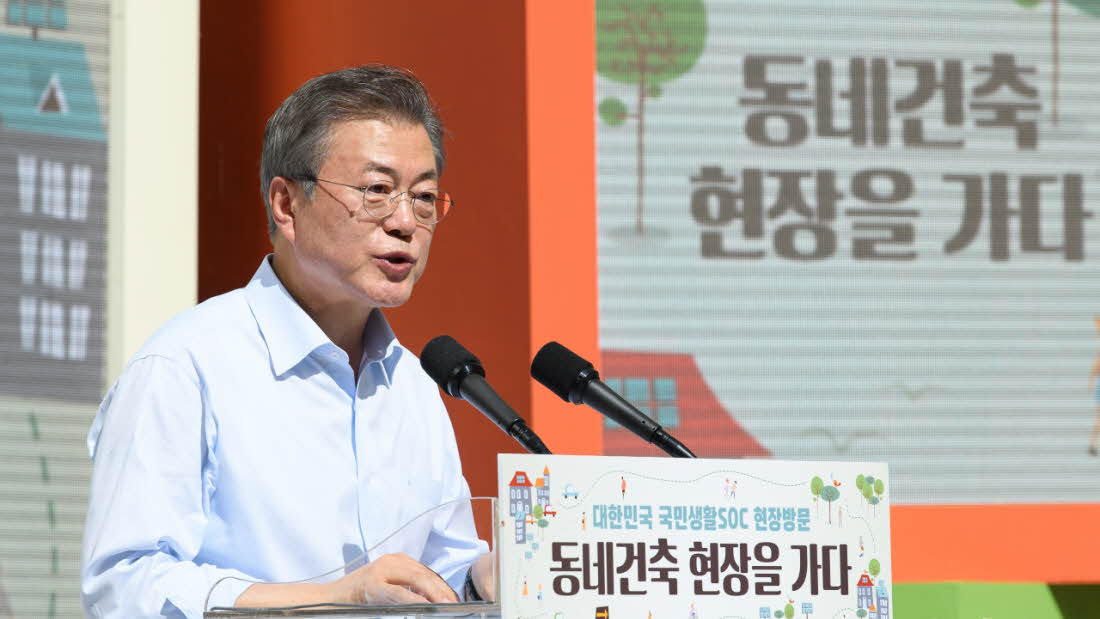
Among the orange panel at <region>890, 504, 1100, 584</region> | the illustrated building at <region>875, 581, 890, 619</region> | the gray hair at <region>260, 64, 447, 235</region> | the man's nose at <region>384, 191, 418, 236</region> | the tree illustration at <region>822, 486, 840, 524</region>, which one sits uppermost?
the gray hair at <region>260, 64, 447, 235</region>

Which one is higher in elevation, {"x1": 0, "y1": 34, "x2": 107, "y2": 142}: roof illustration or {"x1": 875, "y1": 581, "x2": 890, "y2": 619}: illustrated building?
{"x1": 0, "y1": 34, "x2": 107, "y2": 142}: roof illustration

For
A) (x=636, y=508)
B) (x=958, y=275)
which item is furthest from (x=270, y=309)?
(x=958, y=275)

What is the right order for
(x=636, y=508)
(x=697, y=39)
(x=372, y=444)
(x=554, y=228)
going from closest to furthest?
(x=636, y=508), (x=372, y=444), (x=554, y=228), (x=697, y=39)

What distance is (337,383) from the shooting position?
79.5 inches

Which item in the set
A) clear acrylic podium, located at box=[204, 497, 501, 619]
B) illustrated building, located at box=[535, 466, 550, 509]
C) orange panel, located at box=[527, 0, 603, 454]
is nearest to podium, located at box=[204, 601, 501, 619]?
clear acrylic podium, located at box=[204, 497, 501, 619]

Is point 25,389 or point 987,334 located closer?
point 25,389

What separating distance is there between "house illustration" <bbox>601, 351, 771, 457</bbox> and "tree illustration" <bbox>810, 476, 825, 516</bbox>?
189cm

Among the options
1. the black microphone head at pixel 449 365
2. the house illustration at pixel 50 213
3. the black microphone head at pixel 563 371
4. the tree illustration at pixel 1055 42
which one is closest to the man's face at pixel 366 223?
the black microphone head at pixel 449 365

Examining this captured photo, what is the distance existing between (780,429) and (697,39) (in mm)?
1028

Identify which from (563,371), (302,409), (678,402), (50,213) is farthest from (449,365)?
(50,213)

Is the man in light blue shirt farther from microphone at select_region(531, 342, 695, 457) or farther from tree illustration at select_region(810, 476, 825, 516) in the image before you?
tree illustration at select_region(810, 476, 825, 516)

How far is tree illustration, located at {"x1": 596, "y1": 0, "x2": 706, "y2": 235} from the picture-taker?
3.52m

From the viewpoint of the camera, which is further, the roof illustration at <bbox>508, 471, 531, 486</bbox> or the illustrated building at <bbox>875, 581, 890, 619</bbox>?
the illustrated building at <bbox>875, 581, 890, 619</bbox>

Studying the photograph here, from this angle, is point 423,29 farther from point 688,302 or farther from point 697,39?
point 688,302
